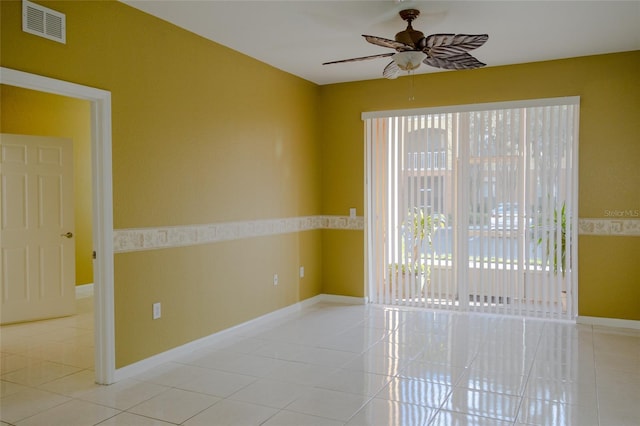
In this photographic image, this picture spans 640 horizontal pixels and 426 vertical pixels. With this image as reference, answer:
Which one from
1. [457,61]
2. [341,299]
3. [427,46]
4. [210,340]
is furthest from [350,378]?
[341,299]

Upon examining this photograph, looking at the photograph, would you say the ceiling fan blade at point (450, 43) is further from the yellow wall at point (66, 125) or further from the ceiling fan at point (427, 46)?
the yellow wall at point (66, 125)

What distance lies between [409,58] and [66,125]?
4.74 m

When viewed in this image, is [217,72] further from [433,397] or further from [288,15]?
[433,397]

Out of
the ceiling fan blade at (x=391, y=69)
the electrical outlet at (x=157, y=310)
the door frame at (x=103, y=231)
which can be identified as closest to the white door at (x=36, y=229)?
the electrical outlet at (x=157, y=310)

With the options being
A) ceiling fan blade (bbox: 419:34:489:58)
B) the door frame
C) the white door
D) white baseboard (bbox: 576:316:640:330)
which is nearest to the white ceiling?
ceiling fan blade (bbox: 419:34:489:58)

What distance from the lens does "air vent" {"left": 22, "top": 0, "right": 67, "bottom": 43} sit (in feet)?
10.0

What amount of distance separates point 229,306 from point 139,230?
1352mm

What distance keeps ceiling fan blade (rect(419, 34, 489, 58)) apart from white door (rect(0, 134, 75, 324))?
428 centimetres

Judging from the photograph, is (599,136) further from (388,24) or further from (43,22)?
(43,22)

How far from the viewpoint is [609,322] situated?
511 centimetres

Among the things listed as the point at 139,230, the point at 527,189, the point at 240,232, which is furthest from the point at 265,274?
the point at 527,189

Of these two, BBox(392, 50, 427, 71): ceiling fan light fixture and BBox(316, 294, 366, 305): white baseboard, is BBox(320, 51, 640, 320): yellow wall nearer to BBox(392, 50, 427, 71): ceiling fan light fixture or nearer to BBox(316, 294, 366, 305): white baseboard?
BBox(392, 50, 427, 71): ceiling fan light fixture

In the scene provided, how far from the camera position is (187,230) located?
170 inches

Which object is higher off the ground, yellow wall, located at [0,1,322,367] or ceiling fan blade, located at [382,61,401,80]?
ceiling fan blade, located at [382,61,401,80]
